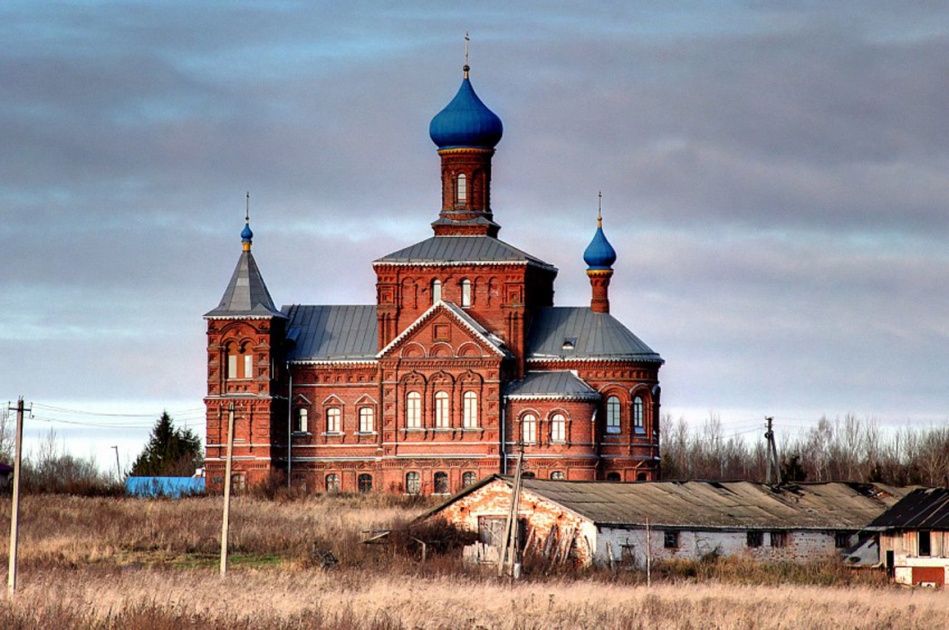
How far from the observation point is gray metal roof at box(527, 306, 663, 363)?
5428 centimetres

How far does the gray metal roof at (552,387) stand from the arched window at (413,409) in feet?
8.92

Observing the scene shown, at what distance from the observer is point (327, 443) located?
183 feet

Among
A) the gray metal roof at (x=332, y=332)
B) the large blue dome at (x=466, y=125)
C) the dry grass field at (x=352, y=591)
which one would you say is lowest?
the dry grass field at (x=352, y=591)

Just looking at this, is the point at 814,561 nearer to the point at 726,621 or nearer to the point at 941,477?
the point at 726,621

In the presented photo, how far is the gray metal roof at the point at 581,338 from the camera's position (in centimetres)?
5428

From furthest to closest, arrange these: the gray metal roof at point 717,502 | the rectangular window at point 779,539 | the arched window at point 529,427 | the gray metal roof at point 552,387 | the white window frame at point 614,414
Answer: the white window frame at point 614,414
the arched window at point 529,427
the gray metal roof at point 552,387
the rectangular window at point 779,539
the gray metal roof at point 717,502

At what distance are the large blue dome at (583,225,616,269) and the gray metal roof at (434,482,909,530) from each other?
15.6 metres

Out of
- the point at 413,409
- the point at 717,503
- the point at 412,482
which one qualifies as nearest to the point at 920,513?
the point at 717,503

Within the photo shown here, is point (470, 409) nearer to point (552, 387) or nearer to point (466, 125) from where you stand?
point (552, 387)

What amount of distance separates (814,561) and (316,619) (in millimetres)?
18661

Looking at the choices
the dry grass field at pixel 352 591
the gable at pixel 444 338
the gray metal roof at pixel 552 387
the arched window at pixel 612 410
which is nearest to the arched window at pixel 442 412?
the gable at pixel 444 338

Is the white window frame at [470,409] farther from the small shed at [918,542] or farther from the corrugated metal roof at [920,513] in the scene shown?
the small shed at [918,542]

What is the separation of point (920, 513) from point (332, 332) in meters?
26.4

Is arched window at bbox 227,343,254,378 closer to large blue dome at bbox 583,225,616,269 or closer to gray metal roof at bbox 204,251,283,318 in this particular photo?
gray metal roof at bbox 204,251,283,318
